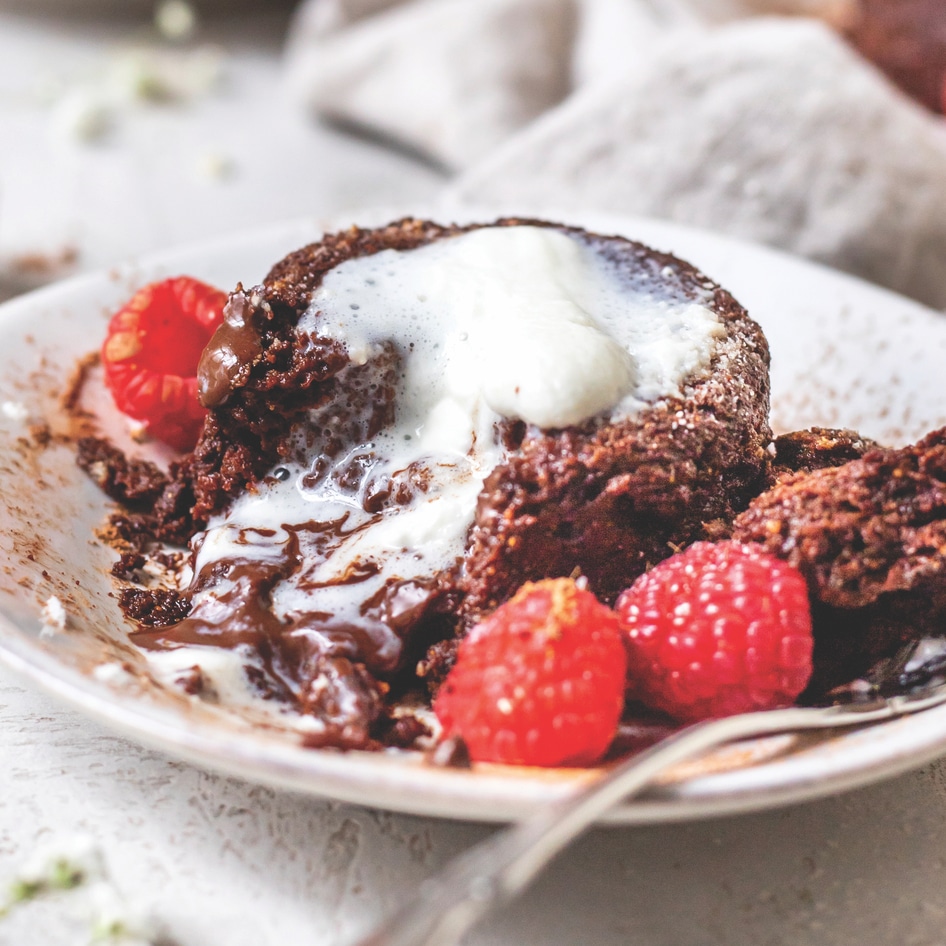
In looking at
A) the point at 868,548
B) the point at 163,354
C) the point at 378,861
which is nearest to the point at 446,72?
the point at 163,354

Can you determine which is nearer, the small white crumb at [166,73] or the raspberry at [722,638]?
the raspberry at [722,638]

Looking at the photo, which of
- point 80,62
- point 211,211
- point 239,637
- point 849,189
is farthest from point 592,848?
point 80,62

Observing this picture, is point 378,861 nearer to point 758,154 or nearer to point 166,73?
point 758,154

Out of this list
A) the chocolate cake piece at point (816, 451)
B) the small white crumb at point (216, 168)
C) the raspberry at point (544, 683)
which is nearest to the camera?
the raspberry at point (544, 683)

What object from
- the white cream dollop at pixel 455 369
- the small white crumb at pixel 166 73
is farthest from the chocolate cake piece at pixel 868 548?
the small white crumb at pixel 166 73

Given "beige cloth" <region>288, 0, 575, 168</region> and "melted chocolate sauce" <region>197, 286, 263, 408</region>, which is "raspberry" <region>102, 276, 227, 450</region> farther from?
"beige cloth" <region>288, 0, 575, 168</region>

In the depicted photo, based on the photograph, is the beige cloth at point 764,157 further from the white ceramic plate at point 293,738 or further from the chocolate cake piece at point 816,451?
the chocolate cake piece at point 816,451

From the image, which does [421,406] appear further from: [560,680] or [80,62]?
[80,62]
